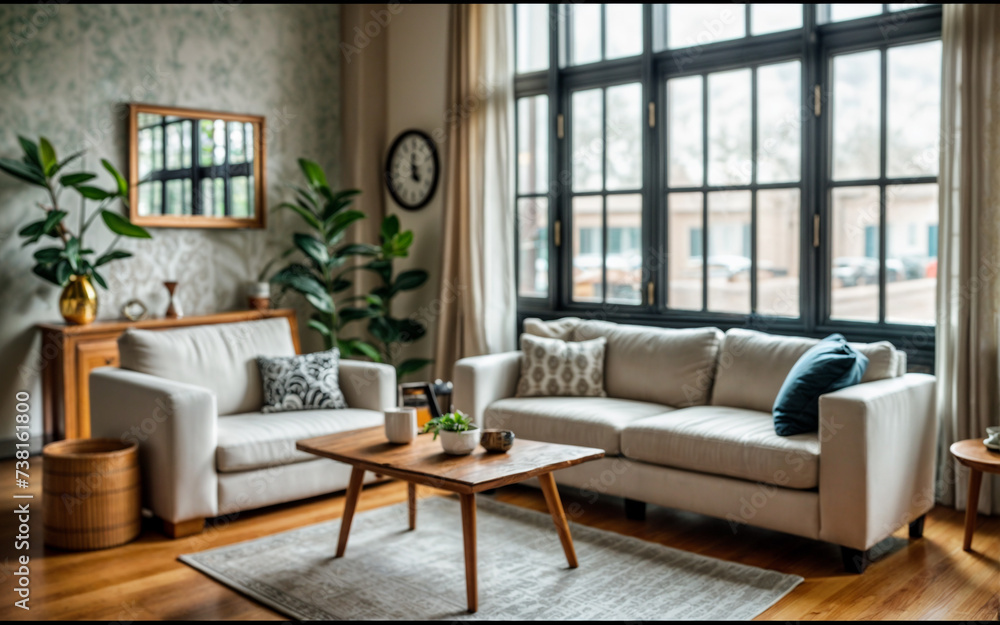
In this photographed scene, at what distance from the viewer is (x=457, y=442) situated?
302 centimetres

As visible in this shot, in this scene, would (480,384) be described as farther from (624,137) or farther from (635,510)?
(624,137)

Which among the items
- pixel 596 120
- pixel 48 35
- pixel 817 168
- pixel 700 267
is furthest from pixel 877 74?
pixel 48 35

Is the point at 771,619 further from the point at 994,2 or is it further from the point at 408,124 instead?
the point at 408,124

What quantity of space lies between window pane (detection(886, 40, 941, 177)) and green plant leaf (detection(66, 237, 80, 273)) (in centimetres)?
398

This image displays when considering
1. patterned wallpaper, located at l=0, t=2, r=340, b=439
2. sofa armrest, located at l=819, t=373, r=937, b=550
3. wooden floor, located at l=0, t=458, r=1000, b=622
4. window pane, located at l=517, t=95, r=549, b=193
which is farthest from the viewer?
window pane, located at l=517, t=95, r=549, b=193

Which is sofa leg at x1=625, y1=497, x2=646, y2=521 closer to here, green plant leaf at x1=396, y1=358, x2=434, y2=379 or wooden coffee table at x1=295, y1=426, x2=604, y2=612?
wooden coffee table at x1=295, y1=426, x2=604, y2=612

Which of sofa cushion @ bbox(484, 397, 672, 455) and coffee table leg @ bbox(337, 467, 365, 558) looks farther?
sofa cushion @ bbox(484, 397, 672, 455)

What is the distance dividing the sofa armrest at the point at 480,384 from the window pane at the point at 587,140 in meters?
1.34

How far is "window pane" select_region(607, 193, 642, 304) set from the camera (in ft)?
16.0

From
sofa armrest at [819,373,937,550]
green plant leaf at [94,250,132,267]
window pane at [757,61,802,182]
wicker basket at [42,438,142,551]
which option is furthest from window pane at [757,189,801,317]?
green plant leaf at [94,250,132,267]

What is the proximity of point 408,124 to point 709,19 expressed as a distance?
2207mm

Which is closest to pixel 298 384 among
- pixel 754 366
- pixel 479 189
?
pixel 479 189

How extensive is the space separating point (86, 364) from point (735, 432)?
3.32 meters

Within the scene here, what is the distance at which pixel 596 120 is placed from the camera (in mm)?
5051
